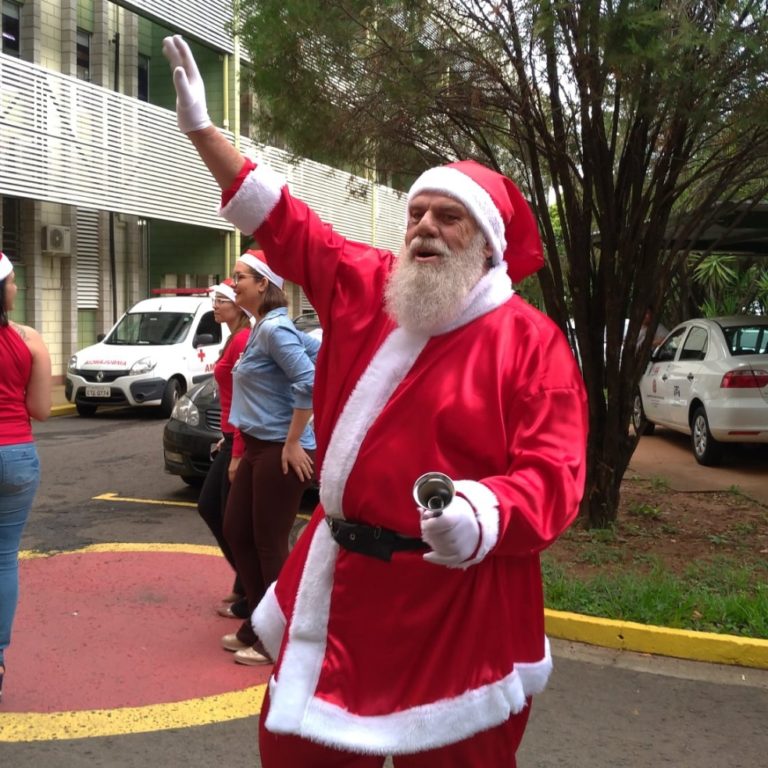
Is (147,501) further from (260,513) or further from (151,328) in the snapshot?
(151,328)

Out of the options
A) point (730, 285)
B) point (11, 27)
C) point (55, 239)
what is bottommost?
point (730, 285)

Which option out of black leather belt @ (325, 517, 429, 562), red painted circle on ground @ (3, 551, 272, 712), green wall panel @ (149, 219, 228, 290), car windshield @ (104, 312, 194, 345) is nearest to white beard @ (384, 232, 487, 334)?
black leather belt @ (325, 517, 429, 562)

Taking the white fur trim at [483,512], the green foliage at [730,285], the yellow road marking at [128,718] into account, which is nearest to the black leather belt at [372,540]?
the white fur trim at [483,512]

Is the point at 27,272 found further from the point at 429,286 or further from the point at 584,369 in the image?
the point at 429,286

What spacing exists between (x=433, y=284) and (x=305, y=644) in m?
0.91

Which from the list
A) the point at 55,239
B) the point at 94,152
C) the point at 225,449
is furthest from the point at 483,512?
the point at 55,239

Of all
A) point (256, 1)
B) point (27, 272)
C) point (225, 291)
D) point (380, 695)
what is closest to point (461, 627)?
point (380, 695)

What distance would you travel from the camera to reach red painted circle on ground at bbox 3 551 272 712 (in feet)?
14.3

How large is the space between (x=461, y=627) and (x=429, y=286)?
31.0 inches

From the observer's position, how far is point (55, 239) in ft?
61.7

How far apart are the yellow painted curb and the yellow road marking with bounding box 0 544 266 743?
1.78 metres

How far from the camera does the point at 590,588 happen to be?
222 inches

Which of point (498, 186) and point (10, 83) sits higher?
point (10, 83)

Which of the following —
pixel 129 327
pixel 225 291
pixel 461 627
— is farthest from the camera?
pixel 129 327
